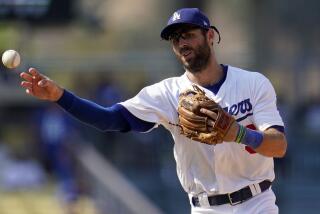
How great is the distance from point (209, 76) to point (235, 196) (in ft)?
2.11

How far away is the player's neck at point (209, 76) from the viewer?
17.8 feet

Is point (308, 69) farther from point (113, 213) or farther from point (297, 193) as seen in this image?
point (113, 213)

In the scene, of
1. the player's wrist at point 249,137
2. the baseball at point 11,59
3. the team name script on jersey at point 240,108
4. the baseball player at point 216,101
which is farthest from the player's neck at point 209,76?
the baseball at point 11,59

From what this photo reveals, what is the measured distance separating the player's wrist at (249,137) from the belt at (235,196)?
39 cm

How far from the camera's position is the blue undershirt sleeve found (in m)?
5.38

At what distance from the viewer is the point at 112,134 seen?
40.7 feet

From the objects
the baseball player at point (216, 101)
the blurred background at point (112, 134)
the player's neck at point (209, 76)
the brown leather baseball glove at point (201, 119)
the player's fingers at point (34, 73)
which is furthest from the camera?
the blurred background at point (112, 134)

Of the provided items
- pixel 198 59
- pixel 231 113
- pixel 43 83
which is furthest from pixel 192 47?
pixel 43 83

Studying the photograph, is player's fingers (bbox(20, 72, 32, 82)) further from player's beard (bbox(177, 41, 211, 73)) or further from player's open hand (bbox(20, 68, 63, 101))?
player's beard (bbox(177, 41, 211, 73))

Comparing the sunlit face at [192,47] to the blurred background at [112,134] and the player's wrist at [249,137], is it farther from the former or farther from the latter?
the blurred background at [112,134]

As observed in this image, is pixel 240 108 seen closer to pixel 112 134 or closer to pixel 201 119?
pixel 201 119

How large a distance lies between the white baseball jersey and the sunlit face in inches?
6.0

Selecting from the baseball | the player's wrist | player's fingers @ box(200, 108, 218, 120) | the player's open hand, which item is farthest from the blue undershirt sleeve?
the player's wrist

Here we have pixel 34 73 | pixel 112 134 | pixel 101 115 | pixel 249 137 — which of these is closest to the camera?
pixel 249 137
